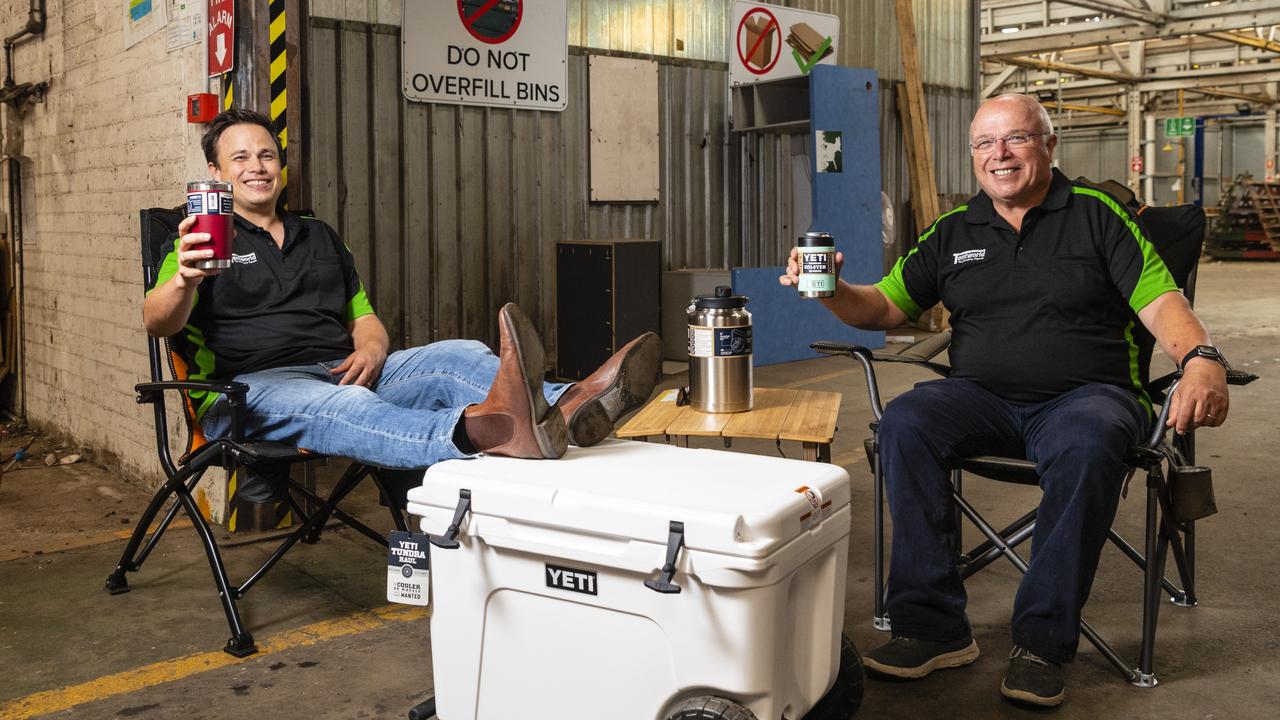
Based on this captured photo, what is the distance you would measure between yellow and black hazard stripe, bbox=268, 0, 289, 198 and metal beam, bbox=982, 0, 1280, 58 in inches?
512

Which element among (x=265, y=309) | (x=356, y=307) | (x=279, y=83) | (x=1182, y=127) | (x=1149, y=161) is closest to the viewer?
(x=265, y=309)

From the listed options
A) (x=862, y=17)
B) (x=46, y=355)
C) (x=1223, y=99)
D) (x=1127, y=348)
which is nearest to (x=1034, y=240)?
(x=1127, y=348)

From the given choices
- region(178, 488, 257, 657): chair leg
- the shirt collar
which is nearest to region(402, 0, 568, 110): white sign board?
region(178, 488, 257, 657): chair leg

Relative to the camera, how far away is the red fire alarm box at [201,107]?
3645 mm

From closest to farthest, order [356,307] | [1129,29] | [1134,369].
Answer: [1134,369] → [356,307] → [1129,29]

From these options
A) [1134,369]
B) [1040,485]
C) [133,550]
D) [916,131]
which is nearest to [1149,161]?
[916,131]

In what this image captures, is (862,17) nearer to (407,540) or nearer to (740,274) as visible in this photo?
(740,274)

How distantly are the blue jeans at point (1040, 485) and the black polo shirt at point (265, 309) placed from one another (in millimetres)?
1578

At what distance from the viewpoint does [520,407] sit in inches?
84.6

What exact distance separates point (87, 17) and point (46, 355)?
173 centimetres

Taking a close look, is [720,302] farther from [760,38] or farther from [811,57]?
[811,57]

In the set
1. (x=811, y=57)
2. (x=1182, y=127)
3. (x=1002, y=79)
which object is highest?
(x=1002, y=79)

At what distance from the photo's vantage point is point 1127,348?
8.84 ft

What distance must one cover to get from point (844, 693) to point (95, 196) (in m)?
3.89
